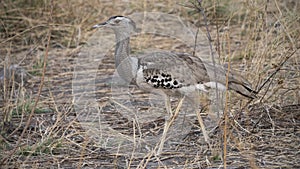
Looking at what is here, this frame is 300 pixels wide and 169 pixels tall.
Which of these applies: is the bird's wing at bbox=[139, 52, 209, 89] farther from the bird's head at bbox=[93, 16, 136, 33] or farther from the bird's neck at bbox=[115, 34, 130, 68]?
the bird's head at bbox=[93, 16, 136, 33]

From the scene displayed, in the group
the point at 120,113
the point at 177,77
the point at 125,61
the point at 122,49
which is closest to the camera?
the point at 177,77

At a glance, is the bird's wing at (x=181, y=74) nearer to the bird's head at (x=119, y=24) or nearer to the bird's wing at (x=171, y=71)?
the bird's wing at (x=171, y=71)

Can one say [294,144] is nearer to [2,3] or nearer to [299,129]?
[299,129]

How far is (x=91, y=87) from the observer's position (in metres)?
5.11

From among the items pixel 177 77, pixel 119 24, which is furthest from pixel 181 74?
pixel 119 24

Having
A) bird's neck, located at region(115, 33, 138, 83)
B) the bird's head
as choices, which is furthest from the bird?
the bird's head

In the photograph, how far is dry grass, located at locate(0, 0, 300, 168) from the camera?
3.38 meters

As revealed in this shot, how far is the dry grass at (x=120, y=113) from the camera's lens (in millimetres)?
3377

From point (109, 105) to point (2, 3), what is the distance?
7.29ft

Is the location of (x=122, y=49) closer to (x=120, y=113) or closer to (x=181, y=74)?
(x=181, y=74)

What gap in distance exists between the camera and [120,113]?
4.39 m

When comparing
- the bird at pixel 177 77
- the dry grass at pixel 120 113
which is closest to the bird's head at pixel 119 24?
the bird at pixel 177 77

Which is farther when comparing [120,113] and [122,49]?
[120,113]

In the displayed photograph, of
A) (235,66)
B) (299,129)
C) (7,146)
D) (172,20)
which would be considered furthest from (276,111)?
(172,20)
